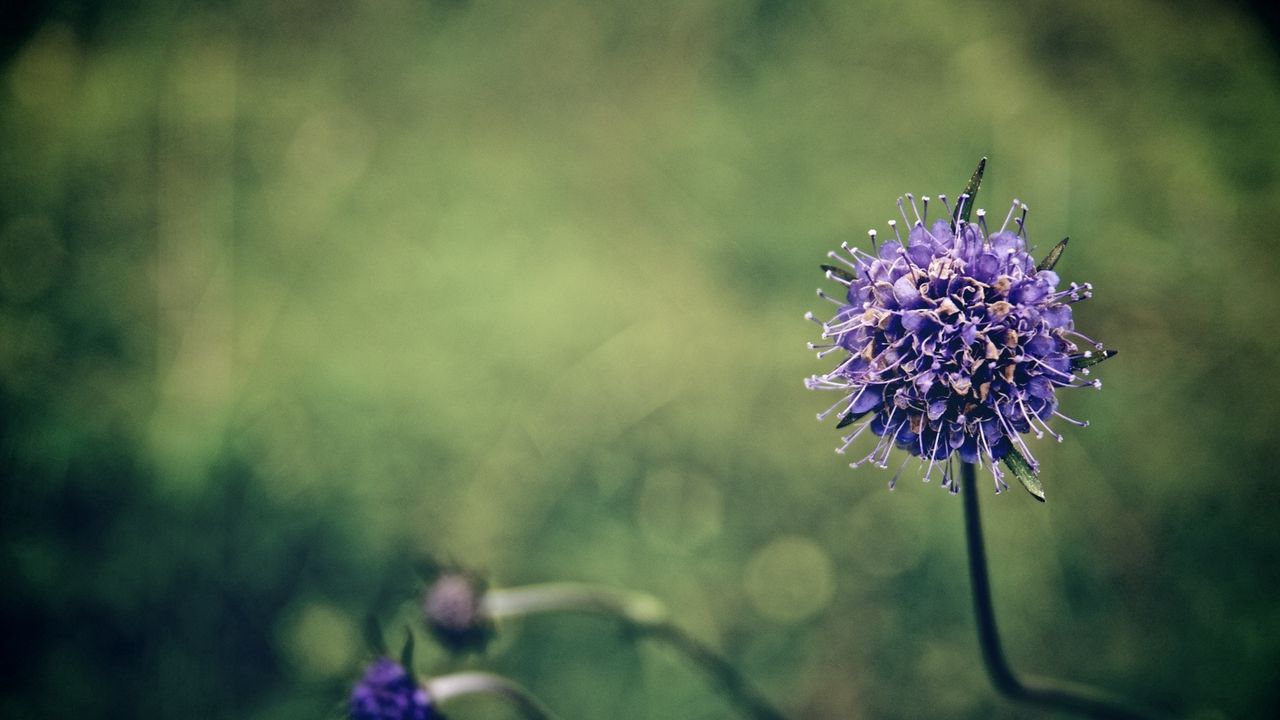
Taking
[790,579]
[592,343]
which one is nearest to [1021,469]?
[790,579]

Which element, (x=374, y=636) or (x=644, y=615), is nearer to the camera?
(x=374, y=636)

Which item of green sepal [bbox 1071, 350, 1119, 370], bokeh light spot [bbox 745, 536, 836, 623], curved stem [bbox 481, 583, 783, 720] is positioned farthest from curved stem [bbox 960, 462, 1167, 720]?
curved stem [bbox 481, 583, 783, 720]

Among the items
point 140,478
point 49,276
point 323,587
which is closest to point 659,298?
point 323,587

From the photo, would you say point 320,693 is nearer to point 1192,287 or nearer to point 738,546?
point 738,546

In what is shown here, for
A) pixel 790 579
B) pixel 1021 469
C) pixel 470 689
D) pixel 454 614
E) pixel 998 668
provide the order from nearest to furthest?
pixel 1021 469
pixel 998 668
pixel 470 689
pixel 454 614
pixel 790 579

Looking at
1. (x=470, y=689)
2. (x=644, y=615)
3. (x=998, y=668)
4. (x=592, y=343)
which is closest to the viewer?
(x=998, y=668)

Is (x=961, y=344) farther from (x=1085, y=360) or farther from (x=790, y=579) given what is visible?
(x=790, y=579)
